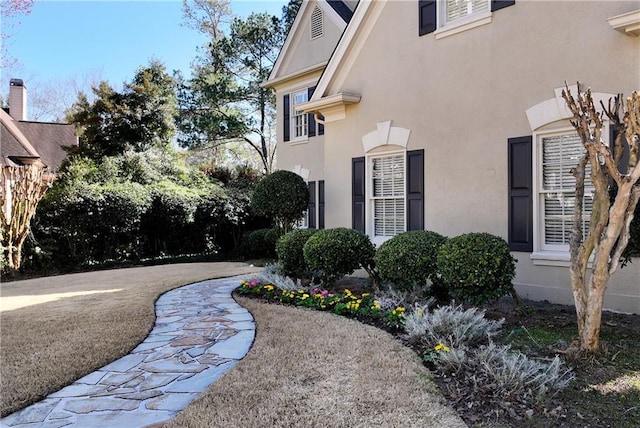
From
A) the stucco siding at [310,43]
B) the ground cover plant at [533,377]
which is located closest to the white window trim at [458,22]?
the ground cover plant at [533,377]

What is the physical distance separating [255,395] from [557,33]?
6556mm

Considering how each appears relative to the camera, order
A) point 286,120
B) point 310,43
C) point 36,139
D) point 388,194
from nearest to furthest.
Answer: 1. point 388,194
2. point 310,43
3. point 286,120
4. point 36,139

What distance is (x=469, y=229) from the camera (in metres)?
7.84

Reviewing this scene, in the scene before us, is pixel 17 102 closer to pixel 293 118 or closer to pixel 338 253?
pixel 293 118

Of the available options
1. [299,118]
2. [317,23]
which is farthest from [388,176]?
[317,23]

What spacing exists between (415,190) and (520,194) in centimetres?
203

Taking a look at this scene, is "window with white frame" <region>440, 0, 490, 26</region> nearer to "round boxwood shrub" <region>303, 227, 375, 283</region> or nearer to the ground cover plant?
"round boxwood shrub" <region>303, 227, 375, 283</region>

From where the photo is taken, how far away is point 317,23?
15.1m

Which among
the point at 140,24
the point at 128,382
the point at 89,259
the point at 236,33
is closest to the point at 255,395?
the point at 128,382

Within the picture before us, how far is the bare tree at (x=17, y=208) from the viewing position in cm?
1226

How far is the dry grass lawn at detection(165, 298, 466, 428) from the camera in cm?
335

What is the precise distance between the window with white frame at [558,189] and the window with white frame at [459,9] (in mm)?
2528

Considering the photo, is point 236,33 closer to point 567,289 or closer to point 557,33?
point 557,33

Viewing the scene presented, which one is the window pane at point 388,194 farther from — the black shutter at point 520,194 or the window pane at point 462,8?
the window pane at point 462,8
